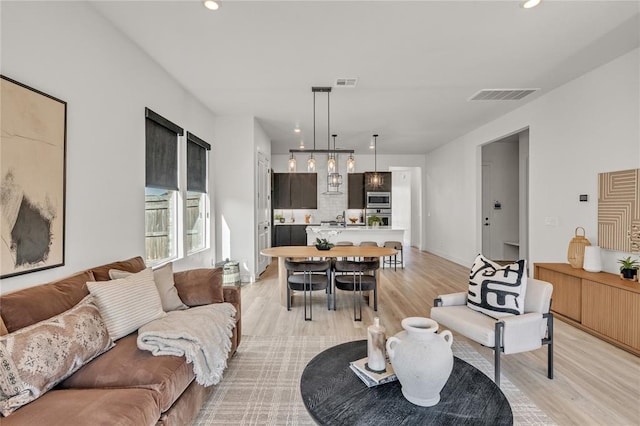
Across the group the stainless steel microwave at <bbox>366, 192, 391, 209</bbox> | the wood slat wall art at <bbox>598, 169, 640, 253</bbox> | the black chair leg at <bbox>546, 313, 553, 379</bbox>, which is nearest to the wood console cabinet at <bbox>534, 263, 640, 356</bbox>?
the wood slat wall art at <bbox>598, 169, 640, 253</bbox>

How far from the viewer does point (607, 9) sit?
2480 millimetres

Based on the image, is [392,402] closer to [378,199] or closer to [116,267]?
[116,267]

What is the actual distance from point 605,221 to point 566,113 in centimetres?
153

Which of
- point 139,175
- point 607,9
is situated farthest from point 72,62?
point 607,9

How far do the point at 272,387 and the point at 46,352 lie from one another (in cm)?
141

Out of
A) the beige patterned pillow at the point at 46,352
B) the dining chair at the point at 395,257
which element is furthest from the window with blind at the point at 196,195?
the dining chair at the point at 395,257

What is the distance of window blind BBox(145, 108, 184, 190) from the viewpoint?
3.24 m

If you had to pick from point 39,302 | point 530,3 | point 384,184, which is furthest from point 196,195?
point 384,184

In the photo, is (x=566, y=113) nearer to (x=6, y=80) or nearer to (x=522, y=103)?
(x=522, y=103)

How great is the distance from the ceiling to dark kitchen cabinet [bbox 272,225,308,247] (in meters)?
4.22

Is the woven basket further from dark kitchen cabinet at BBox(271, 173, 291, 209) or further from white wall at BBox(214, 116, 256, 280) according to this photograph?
dark kitchen cabinet at BBox(271, 173, 291, 209)

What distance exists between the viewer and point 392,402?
1388 millimetres

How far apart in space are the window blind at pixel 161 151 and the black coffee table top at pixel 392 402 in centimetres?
273

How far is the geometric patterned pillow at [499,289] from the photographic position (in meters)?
2.37
